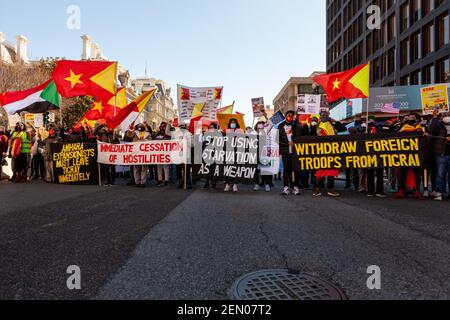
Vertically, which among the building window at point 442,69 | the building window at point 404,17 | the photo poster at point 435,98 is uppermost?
the building window at point 404,17

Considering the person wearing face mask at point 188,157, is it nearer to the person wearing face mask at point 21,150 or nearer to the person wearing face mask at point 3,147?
the person wearing face mask at point 21,150

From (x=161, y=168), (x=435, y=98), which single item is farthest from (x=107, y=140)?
(x=435, y=98)

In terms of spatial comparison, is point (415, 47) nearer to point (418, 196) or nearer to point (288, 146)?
point (418, 196)

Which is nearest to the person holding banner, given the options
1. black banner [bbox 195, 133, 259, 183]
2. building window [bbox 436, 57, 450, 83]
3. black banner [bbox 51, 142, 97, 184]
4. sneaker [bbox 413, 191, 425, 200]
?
black banner [bbox 51, 142, 97, 184]

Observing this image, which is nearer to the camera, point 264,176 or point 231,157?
point 231,157

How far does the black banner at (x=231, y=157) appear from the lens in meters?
10.2

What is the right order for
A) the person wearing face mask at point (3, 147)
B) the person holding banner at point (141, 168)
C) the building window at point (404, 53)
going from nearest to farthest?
the person holding banner at point (141, 168), the person wearing face mask at point (3, 147), the building window at point (404, 53)

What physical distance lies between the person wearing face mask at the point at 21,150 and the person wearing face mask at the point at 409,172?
40.0ft

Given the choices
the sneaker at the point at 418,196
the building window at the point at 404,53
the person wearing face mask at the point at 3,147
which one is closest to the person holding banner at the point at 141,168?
the person wearing face mask at the point at 3,147

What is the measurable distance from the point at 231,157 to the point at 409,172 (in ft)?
15.2

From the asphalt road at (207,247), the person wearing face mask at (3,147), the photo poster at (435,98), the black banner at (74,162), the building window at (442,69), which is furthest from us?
the building window at (442,69)

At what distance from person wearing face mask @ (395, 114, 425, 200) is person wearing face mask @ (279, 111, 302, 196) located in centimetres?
260

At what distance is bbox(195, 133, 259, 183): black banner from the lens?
33.4 ft

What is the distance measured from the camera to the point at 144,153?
37.0ft
